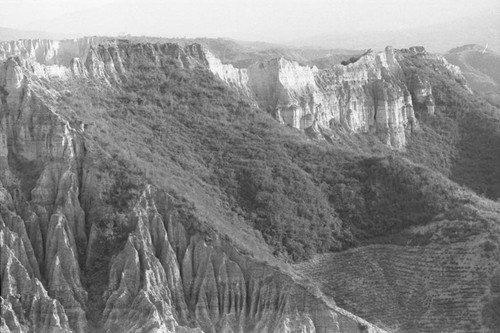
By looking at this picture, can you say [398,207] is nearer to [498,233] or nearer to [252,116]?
[498,233]

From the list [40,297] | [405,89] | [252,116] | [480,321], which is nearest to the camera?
[40,297]

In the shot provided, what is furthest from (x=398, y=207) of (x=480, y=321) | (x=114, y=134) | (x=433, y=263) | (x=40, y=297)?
(x=40, y=297)

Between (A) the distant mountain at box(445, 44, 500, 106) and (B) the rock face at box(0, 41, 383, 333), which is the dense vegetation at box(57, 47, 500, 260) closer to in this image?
(B) the rock face at box(0, 41, 383, 333)

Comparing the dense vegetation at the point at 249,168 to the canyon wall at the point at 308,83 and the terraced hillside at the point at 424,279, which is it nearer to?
the terraced hillside at the point at 424,279

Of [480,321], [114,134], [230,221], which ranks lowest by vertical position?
[480,321]

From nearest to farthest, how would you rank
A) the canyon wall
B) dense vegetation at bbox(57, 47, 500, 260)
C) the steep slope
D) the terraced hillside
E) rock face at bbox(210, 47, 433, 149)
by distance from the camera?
1. the steep slope
2. the terraced hillside
3. dense vegetation at bbox(57, 47, 500, 260)
4. the canyon wall
5. rock face at bbox(210, 47, 433, 149)

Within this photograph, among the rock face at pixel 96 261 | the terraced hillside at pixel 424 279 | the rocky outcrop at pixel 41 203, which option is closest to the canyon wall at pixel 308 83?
the rocky outcrop at pixel 41 203

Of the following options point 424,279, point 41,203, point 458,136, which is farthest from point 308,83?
point 41,203

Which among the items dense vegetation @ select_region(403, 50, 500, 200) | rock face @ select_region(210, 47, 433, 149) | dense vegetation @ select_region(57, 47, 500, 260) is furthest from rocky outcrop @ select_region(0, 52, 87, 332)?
dense vegetation @ select_region(403, 50, 500, 200)
